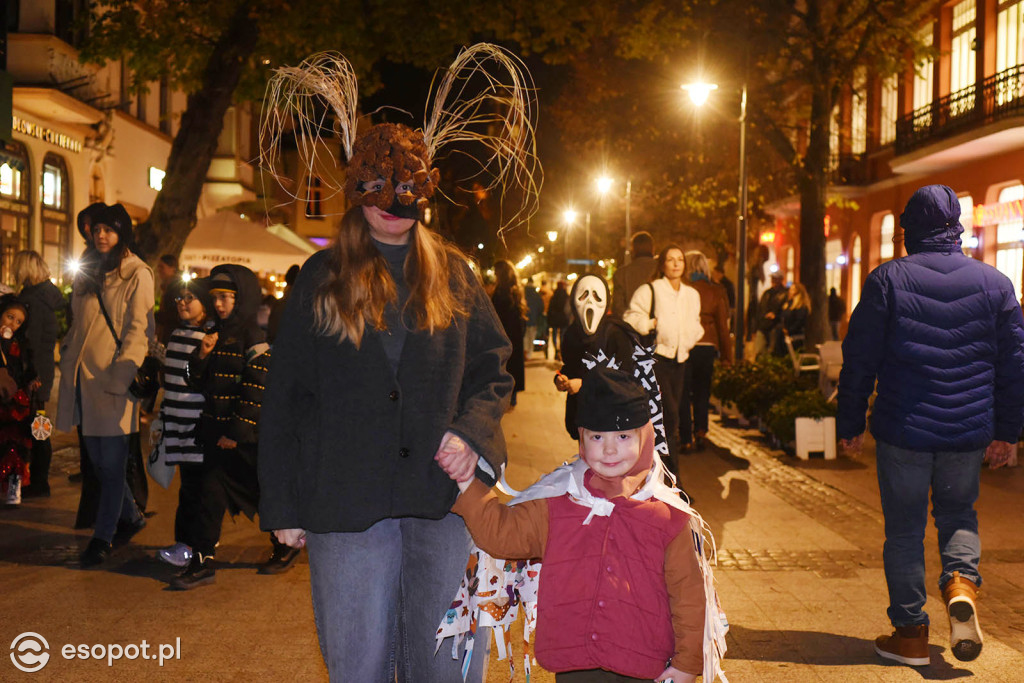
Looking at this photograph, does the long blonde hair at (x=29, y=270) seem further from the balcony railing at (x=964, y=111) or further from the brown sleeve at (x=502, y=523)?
the balcony railing at (x=964, y=111)

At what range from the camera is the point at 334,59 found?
362 centimetres

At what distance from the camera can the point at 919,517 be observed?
520 cm

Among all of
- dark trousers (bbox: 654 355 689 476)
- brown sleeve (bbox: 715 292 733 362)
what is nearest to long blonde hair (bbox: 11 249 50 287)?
dark trousers (bbox: 654 355 689 476)

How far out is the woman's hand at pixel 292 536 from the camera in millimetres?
3125

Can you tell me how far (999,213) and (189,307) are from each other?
63.2 ft

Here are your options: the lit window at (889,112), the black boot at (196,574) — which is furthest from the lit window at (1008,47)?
the black boot at (196,574)

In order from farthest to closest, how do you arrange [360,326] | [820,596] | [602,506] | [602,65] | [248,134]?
[248,134], [602,65], [820,596], [602,506], [360,326]

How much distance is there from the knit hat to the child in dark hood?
11.4ft

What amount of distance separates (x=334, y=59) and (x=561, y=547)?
1.72 metres

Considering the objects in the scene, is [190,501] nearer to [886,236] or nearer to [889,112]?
[889,112]

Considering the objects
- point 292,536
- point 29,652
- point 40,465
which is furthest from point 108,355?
point 292,536

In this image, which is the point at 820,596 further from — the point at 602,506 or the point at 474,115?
the point at 474,115

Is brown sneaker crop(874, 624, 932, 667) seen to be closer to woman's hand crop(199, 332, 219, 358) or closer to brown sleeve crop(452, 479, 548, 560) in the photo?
brown sleeve crop(452, 479, 548, 560)

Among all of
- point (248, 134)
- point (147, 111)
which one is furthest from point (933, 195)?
point (248, 134)
